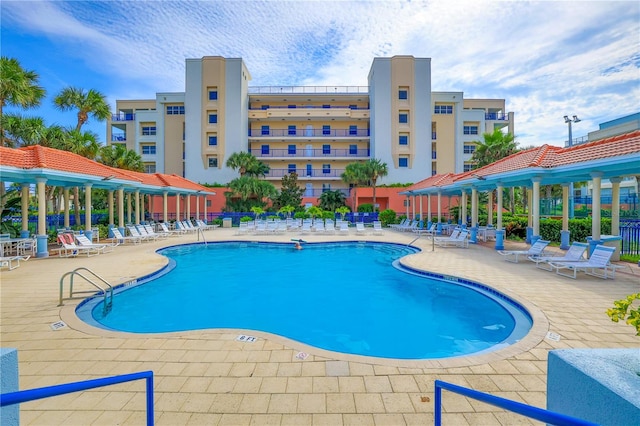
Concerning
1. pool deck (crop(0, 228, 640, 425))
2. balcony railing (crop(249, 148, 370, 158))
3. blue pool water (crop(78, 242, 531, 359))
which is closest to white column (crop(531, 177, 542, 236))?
blue pool water (crop(78, 242, 531, 359))

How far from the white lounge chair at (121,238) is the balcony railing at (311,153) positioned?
22174mm

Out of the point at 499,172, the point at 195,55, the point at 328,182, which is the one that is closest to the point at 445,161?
the point at 328,182

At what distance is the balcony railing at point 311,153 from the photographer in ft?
121

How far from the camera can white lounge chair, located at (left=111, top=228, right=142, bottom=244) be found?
15.0 m

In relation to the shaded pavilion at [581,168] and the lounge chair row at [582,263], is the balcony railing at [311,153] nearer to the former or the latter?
the shaded pavilion at [581,168]

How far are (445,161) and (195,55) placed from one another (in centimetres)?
2988

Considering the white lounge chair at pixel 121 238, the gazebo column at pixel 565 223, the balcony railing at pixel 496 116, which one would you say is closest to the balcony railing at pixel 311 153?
the balcony railing at pixel 496 116

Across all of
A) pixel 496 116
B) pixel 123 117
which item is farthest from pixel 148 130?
pixel 496 116

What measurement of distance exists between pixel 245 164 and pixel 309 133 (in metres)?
8.96

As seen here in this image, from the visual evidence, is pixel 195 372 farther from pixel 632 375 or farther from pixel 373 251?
pixel 373 251

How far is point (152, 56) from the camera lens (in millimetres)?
12867

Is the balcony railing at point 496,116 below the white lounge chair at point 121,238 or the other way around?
the other way around

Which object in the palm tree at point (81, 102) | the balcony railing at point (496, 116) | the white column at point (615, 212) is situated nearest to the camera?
the white column at point (615, 212)

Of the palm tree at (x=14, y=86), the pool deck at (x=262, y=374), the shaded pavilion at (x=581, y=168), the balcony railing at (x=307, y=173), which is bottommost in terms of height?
the pool deck at (x=262, y=374)
